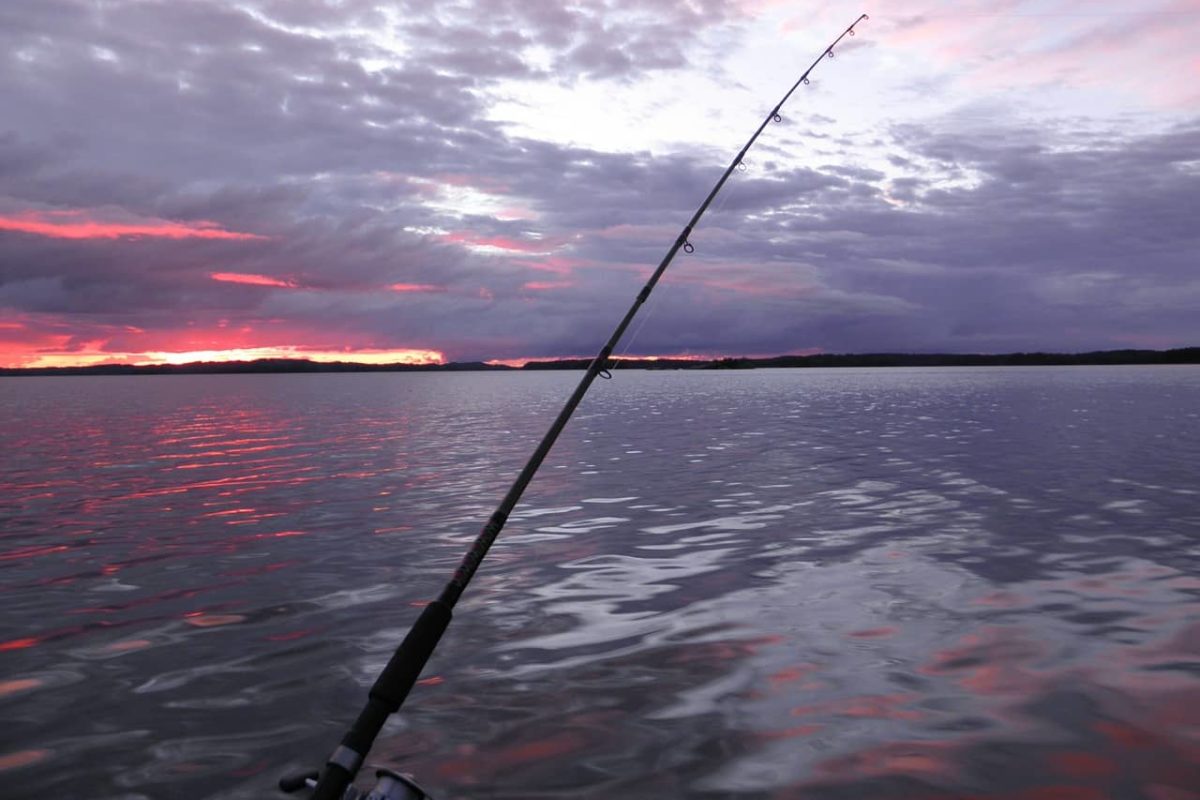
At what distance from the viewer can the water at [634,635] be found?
198 inches

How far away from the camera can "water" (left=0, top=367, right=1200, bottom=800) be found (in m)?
5.04

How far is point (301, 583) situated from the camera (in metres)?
9.45

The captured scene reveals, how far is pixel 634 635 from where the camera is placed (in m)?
7.36

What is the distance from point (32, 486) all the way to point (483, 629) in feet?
47.2

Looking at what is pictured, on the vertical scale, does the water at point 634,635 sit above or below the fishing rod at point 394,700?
below

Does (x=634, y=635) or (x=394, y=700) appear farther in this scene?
(x=634, y=635)

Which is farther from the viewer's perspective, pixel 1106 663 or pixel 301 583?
pixel 301 583

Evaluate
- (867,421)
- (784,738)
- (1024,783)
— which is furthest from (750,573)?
(867,421)

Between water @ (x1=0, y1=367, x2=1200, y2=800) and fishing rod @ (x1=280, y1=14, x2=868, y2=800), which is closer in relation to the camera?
fishing rod @ (x1=280, y1=14, x2=868, y2=800)

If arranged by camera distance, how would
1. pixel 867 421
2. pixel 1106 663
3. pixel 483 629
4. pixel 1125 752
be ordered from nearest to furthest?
pixel 1125 752
pixel 1106 663
pixel 483 629
pixel 867 421

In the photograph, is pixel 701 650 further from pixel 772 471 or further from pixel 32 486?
pixel 32 486

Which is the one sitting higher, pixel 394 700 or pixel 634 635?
pixel 394 700

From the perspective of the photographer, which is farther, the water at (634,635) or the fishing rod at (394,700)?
the water at (634,635)

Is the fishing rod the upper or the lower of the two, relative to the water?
upper
